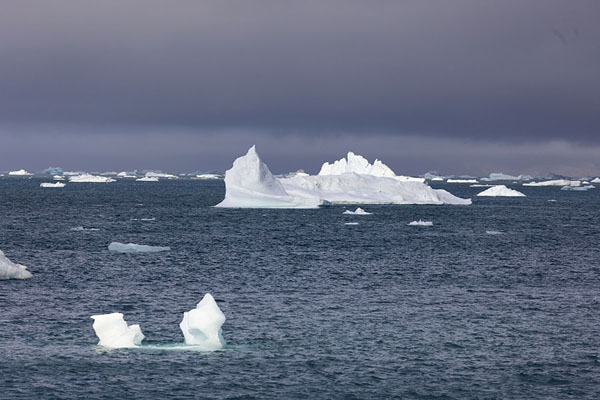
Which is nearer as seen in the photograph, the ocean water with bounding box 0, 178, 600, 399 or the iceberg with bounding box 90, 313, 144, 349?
the ocean water with bounding box 0, 178, 600, 399

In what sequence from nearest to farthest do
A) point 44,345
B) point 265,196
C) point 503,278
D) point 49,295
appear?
point 44,345, point 49,295, point 503,278, point 265,196

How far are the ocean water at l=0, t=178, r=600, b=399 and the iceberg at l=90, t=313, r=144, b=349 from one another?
1.53 feet

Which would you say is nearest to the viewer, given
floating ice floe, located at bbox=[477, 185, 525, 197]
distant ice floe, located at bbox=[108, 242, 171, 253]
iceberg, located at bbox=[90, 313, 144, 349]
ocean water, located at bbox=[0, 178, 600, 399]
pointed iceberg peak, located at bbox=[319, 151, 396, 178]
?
ocean water, located at bbox=[0, 178, 600, 399]

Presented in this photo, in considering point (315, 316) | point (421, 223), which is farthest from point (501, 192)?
point (315, 316)

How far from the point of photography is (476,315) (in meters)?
34.8

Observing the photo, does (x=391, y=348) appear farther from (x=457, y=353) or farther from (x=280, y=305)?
(x=280, y=305)

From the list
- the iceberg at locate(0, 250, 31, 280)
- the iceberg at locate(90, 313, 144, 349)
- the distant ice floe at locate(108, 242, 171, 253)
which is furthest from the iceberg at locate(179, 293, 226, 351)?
the distant ice floe at locate(108, 242, 171, 253)

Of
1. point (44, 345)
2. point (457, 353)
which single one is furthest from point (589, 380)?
point (44, 345)

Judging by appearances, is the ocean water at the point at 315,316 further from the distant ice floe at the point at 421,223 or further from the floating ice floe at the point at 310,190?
the floating ice floe at the point at 310,190

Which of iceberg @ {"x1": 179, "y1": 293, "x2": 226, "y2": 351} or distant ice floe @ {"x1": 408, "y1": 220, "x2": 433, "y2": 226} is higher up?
distant ice floe @ {"x1": 408, "y1": 220, "x2": 433, "y2": 226}

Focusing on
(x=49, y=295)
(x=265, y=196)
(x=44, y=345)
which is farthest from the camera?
(x=265, y=196)

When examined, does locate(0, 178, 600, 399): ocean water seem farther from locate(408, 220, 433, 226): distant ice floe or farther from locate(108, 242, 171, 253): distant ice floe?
locate(408, 220, 433, 226): distant ice floe

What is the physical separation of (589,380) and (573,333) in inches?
261

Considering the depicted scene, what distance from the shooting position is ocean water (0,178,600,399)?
24.0 metres
